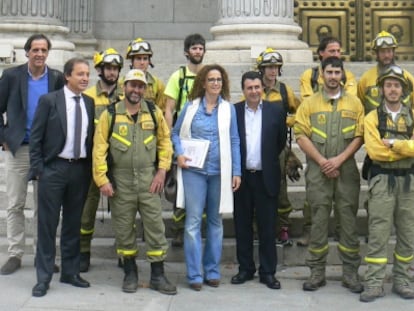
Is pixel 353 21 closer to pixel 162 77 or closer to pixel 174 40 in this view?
pixel 174 40

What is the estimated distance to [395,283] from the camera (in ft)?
21.7

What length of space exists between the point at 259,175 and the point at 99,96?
177 centimetres

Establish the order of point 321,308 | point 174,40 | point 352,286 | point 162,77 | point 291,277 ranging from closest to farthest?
point 321,308 → point 352,286 → point 291,277 → point 162,77 → point 174,40

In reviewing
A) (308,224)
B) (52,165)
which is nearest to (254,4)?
(308,224)

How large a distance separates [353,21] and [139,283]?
25.7 feet

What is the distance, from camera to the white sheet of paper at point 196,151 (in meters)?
6.73

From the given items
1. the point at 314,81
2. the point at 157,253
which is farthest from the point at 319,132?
the point at 157,253

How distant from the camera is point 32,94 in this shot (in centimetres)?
724

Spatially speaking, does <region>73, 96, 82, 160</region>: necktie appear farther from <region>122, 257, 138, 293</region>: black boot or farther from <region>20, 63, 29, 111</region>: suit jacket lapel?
<region>122, 257, 138, 293</region>: black boot

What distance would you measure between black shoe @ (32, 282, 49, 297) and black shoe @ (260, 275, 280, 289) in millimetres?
2035

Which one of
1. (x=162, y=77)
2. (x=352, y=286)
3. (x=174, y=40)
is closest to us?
(x=352, y=286)

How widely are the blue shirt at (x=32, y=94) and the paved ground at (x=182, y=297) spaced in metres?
1.49

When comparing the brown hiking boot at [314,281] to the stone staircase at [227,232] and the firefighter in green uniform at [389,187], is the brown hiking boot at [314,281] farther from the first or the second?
the stone staircase at [227,232]

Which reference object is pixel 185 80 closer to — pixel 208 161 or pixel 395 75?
pixel 208 161
